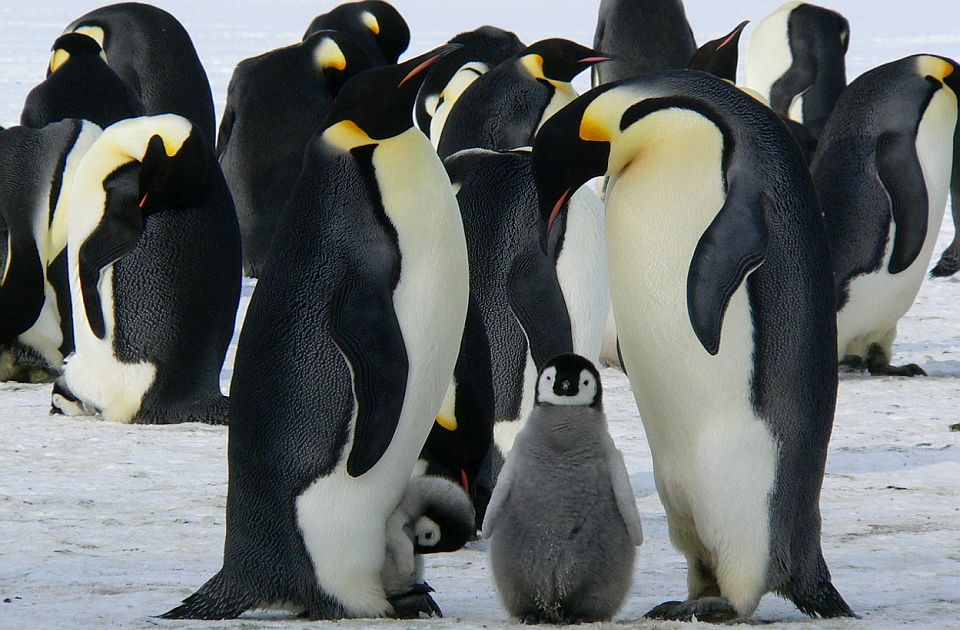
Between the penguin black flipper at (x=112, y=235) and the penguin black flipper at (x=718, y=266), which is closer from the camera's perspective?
the penguin black flipper at (x=718, y=266)

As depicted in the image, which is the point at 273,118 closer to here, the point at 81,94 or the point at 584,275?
the point at 81,94

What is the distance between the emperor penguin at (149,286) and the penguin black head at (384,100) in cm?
234

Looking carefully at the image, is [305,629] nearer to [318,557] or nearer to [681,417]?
[318,557]

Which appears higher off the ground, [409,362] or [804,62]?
[804,62]

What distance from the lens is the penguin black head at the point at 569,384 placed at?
3.07m

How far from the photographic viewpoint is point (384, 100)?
324cm

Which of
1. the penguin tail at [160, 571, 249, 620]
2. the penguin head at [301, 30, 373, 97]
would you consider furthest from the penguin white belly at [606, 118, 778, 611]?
the penguin head at [301, 30, 373, 97]

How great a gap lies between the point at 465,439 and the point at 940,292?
5.84 meters

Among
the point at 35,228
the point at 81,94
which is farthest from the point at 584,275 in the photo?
the point at 81,94

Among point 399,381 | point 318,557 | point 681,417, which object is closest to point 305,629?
point 318,557

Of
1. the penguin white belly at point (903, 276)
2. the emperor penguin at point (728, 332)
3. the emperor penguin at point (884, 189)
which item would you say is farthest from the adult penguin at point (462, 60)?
the emperor penguin at point (728, 332)

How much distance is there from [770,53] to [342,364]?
9.52 metres

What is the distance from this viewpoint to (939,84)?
6621 millimetres

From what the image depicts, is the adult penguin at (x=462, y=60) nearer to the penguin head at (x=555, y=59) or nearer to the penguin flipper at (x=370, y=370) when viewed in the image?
the penguin head at (x=555, y=59)
